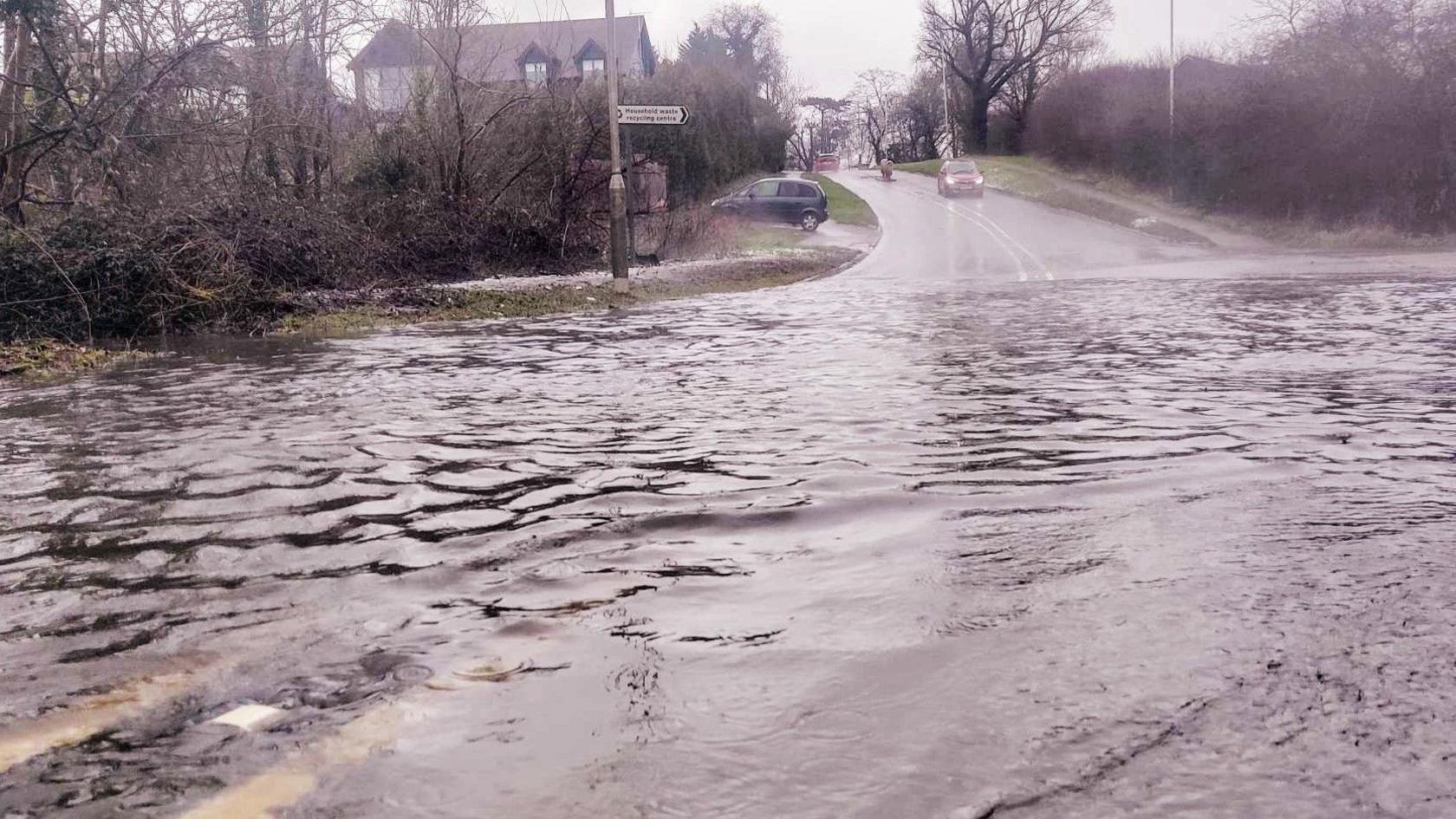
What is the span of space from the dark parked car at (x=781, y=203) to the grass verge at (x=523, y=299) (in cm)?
1386

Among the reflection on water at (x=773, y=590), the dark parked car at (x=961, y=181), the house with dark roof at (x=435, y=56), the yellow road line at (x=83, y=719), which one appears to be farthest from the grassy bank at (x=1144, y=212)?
the yellow road line at (x=83, y=719)

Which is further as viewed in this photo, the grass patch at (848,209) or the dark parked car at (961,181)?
the dark parked car at (961,181)

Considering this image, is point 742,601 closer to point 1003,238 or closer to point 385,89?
point 385,89

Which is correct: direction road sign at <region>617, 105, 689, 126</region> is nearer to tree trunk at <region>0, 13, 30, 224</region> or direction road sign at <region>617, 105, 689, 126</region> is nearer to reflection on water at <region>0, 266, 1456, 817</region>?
tree trunk at <region>0, 13, 30, 224</region>

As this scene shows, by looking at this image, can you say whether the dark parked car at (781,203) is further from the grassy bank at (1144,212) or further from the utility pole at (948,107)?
the utility pole at (948,107)

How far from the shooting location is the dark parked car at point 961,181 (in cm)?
5044

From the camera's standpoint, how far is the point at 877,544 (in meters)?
4.60

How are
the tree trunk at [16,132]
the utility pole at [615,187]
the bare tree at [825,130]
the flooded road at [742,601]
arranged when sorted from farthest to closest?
the bare tree at [825,130] → the utility pole at [615,187] → the tree trunk at [16,132] → the flooded road at [742,601]

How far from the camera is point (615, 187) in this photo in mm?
18922

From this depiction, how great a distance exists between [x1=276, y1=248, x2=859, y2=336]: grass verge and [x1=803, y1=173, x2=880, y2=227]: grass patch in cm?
1602

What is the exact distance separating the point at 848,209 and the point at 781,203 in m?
6.14

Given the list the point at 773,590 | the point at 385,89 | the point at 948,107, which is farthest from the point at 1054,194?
the point at 773,590

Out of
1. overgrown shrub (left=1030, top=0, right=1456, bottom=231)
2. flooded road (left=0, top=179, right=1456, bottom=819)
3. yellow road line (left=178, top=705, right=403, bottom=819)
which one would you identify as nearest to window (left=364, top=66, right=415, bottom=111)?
flooded road (left=0, top=179, right=1456, bottom=819)

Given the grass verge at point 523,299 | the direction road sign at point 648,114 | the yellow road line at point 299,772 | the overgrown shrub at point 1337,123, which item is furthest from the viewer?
the overgrown shrub at point 1337,123
